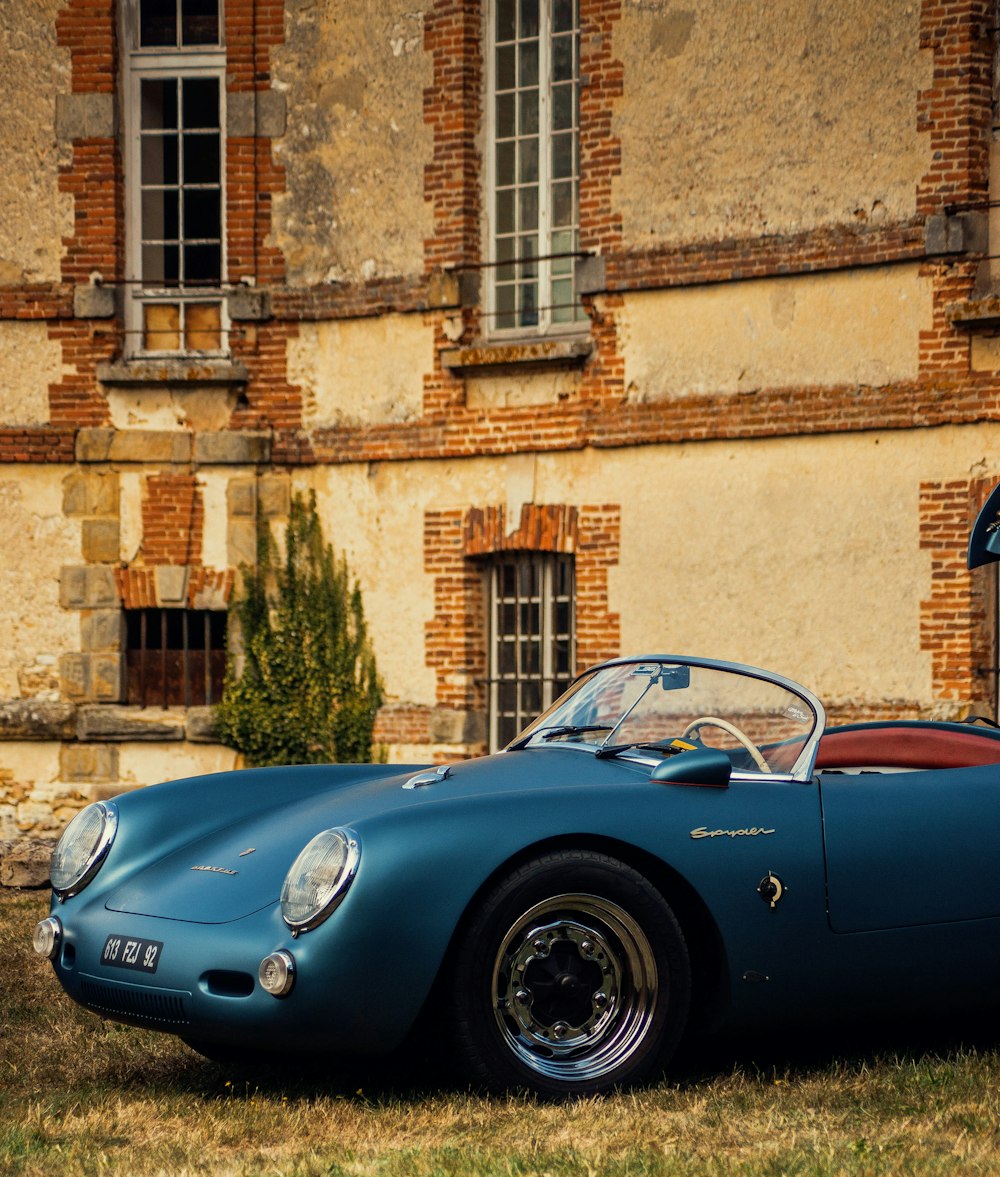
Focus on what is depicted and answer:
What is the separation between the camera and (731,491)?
12.5 meters

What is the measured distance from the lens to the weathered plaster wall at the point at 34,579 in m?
14.3

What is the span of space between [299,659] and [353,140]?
4.17 meters

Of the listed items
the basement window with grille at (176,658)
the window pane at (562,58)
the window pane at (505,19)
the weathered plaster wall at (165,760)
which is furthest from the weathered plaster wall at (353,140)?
the weathered plaster wall at (165,760)

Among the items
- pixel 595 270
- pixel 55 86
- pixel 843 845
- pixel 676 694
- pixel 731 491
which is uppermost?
pixel 55 86

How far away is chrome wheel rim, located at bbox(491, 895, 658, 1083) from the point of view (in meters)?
4.94

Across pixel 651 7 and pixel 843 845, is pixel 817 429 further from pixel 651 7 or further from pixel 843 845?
pixel 843 845

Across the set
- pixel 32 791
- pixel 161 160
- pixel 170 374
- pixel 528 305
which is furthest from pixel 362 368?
pixel 32 791

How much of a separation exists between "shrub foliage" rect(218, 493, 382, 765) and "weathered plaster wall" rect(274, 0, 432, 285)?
209 cm

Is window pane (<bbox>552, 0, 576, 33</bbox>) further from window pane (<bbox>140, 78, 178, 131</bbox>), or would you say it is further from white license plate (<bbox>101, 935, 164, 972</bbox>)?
white license plate (<bbox>101, 935, 164, 972</bbox>)

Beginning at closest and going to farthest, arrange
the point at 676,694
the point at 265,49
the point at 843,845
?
the point at 843,845, the point at 676,694, the point at 265,49

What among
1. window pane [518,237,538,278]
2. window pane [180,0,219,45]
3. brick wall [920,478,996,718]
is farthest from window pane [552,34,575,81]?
brick wall [920,478,996,718]

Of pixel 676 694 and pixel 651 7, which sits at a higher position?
pixel 651 7

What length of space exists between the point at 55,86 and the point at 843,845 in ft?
37.3

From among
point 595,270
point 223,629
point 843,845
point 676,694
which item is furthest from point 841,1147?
point 223,629
